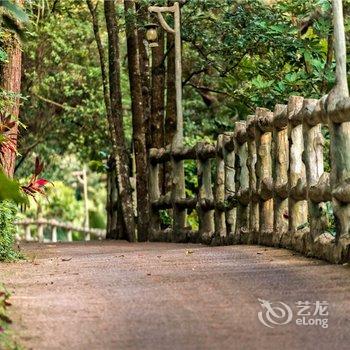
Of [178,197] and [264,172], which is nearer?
[264,172]

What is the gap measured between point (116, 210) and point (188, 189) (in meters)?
1.54

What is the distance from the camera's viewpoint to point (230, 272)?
29.3 feet

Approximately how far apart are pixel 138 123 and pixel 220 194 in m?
4.79

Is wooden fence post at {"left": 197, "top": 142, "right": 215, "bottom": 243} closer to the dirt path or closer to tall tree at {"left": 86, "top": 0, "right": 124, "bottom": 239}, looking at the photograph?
the dirt path

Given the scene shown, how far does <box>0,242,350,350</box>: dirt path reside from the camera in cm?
622

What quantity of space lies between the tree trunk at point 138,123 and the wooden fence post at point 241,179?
225 inches

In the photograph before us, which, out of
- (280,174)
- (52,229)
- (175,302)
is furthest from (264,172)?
(52,229)

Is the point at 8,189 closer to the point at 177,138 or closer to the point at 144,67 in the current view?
the point at 177,138

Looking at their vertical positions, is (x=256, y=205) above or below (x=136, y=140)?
below

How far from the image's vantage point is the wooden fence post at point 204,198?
50.9 ft

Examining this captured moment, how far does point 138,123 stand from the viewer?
765 inches

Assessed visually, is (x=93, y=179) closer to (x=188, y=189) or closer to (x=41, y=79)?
(x=41, y=79)

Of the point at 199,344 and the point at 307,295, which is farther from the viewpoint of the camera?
the point at 307,295

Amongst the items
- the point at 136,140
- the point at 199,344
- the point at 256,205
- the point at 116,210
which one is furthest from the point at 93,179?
the point at 199,344
